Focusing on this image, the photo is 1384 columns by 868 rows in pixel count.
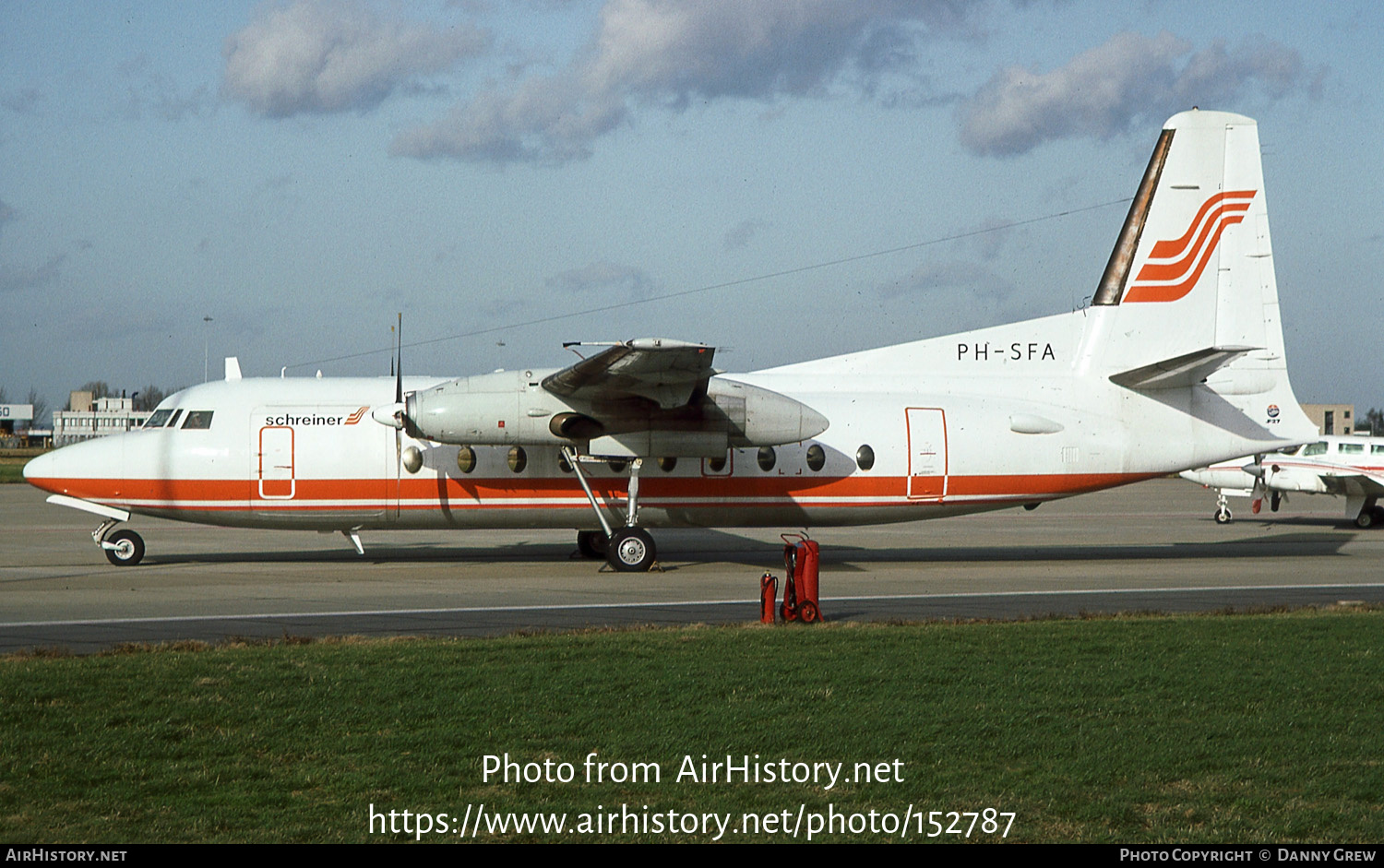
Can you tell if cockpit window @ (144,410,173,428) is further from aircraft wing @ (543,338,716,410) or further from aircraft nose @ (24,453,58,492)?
aircraft wing @ (543,338,716,410)

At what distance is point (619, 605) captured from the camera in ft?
45.8

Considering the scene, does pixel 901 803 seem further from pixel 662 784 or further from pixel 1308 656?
pixel 1308 656

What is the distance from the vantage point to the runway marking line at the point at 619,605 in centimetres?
1227

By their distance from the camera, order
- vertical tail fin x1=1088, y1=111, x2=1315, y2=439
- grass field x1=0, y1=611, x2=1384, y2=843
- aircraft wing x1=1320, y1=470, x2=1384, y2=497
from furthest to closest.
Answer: aircraft wing x1=1320, y1=470, x2=1384, y2=497, vertical tail fin x1=1088, y1=111, x2=1315, y2=439, grass field x1=0, y1=611, x2=1384, y2=843

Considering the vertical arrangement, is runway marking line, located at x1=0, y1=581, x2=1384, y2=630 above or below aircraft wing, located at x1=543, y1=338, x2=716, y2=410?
below

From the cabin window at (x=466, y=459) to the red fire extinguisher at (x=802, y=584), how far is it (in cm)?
751


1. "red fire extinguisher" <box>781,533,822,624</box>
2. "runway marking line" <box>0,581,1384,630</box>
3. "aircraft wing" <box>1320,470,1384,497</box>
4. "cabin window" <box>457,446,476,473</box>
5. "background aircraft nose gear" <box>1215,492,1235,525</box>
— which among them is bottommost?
"runway marking line" <box>0,581,1384,630</box>

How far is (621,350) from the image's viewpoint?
50.4 ft

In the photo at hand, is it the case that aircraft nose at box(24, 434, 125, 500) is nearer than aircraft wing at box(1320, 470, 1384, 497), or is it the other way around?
aircraft nose at box(24, 434, 125, 500)

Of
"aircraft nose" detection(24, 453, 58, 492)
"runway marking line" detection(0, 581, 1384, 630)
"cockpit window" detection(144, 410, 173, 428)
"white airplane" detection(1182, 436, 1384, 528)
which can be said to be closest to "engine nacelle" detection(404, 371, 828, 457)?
"runway marking line" detection(0, 581, 1384, 630)

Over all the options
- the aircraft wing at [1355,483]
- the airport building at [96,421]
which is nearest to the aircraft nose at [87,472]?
the aircraft wing at [1355,483]

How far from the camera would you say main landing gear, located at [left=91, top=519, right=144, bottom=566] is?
18.6 m

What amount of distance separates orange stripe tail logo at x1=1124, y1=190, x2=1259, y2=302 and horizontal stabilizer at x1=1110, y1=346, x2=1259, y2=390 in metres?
1.33

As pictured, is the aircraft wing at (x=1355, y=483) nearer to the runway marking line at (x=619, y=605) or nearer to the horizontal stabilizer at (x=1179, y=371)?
the horizontal stabilizer at (x=1179, y=371)
